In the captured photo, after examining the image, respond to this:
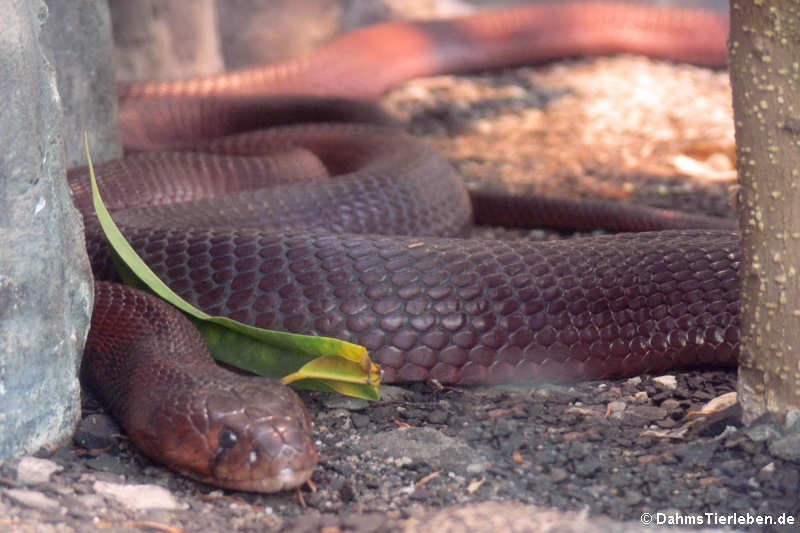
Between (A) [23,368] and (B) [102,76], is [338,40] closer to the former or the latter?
(B) [102,76]

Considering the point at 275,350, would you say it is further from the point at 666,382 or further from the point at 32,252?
the point at 666,382

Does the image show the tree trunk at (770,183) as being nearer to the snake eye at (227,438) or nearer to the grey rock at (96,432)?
the snake eye at (227,438)

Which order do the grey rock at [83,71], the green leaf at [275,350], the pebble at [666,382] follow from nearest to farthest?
the green leaf at [275,350] → the pebble at [666,382] → the grey rock at [83,71]

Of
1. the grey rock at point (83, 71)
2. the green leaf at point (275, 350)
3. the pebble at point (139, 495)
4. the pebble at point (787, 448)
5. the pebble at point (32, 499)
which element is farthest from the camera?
the grey rock at point (83, 71)

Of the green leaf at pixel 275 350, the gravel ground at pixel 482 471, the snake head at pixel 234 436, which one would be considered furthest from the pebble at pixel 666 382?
the snake head at pixel 234 436

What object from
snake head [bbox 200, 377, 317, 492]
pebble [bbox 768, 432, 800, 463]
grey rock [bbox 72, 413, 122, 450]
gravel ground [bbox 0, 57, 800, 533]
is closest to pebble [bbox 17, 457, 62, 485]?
gravel ground [bbox 0, 57, 800, 533]

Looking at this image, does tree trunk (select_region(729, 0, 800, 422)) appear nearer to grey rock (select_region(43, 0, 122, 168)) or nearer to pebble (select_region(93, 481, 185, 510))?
pebble (select_region(93, 481, 185, 510))

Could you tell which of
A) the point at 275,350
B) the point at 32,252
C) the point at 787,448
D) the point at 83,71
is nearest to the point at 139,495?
the point at 32,252

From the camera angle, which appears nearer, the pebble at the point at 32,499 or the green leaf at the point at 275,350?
the pebble at the point at 32,499
